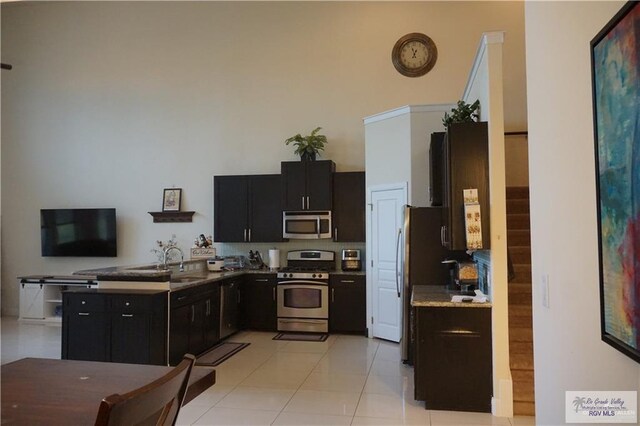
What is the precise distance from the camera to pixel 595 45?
4.37 feet

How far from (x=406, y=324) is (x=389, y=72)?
163 inches

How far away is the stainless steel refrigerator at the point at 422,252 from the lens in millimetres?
4742

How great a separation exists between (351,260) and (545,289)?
16.3 feet

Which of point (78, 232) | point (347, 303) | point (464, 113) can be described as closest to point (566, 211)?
point (464, 113)

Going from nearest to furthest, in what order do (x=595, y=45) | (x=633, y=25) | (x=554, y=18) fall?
(x=633, y=25)
(x=595, y=45)
(x=554, y=18)

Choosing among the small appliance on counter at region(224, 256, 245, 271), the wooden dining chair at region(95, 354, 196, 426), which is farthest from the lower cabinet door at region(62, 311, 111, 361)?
the wooden dining chair at region(95, 354, 196, 426)

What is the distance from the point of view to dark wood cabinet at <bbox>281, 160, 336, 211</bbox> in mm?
6598

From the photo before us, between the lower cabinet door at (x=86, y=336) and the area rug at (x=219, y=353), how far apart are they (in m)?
1.01

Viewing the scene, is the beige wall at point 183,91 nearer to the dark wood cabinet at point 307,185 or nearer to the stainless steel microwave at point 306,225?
the dark wood cabinet at point 307,185

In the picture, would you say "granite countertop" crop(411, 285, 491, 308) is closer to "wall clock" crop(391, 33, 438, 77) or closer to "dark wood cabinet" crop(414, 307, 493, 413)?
"dark wood cabinet" crop(414, 307, 493, 413)

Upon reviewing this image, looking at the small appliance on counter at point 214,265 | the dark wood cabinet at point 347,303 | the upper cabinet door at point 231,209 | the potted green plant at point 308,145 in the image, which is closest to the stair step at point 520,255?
the dark wood cabinet at point 347,303

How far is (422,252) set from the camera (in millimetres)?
4770

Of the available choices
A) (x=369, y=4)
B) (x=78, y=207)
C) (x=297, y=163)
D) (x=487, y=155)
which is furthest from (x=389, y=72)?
(x=78, y=207)

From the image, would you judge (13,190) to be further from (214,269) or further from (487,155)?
(487,155)
